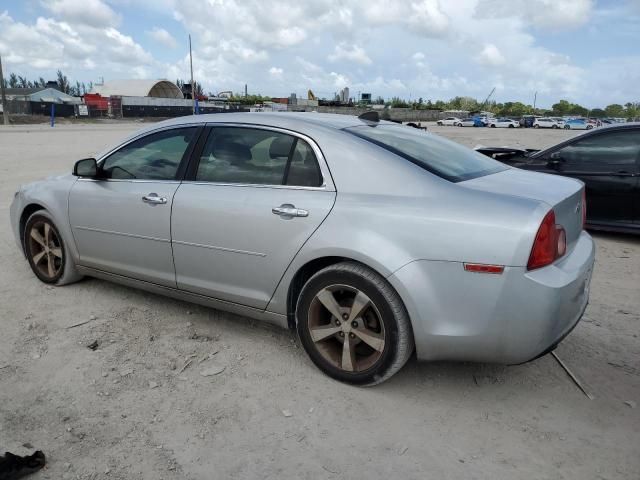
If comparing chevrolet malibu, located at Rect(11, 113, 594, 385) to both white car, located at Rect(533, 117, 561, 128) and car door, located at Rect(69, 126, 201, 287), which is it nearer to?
car door, located at Rect(69, 126, 201, 287)

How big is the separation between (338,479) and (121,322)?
7.44 feet

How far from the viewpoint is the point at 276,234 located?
312 centimetres

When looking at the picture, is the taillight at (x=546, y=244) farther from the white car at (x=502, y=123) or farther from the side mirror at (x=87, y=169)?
the white car at (x=502, y=123)

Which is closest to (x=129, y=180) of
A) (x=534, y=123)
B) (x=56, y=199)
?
(x=56, y=199)

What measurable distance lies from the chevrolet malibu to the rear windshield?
0.02m

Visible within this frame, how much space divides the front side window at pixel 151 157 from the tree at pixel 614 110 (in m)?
113

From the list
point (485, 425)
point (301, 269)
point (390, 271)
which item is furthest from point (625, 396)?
point (301, 269)

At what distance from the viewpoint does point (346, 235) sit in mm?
2875

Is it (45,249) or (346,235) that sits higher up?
(346,235)

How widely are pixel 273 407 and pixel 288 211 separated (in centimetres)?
110

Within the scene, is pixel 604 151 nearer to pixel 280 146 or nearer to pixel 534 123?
pixel 280 146

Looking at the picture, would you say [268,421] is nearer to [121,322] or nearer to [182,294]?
[182,294]

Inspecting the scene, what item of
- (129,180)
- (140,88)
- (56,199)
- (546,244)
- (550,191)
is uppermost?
(140,88)

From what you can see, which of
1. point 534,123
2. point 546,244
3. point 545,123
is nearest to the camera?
point 546,244
